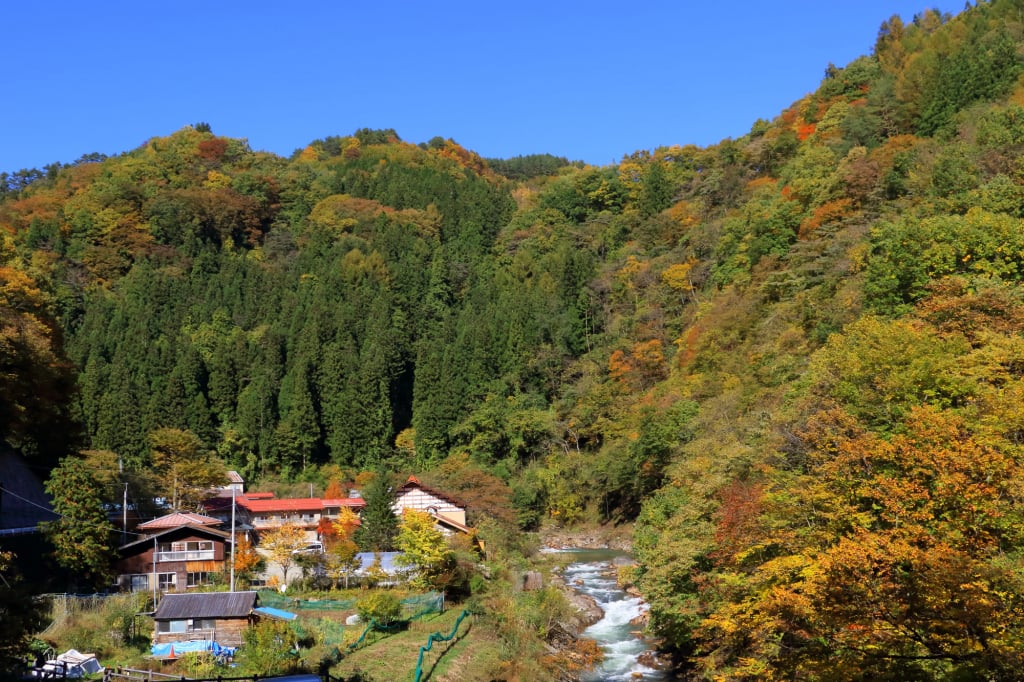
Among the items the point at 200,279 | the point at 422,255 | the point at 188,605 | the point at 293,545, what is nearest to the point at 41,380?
the point at 293,545

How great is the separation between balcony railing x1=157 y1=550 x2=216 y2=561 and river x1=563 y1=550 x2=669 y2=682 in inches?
584

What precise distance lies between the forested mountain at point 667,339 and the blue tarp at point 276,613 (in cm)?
1117

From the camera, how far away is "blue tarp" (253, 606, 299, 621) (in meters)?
25.6

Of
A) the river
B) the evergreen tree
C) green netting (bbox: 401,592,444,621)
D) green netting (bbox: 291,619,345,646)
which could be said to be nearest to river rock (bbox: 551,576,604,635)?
the river

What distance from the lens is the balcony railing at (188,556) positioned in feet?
104

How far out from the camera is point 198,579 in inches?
1278

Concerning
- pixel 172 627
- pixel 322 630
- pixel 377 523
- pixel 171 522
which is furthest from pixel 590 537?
pixel 172 627

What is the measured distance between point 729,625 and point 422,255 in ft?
208

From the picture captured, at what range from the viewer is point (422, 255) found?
79.0 meters

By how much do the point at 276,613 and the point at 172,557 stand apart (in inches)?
309

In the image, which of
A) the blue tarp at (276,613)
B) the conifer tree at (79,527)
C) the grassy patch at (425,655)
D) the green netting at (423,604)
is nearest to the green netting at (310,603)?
the blue tarp at (276,613)

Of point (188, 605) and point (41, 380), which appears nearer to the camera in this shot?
point (188, 605)

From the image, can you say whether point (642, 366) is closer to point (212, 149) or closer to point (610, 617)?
point (610, 617)

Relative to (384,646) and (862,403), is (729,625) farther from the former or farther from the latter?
(384,646)
